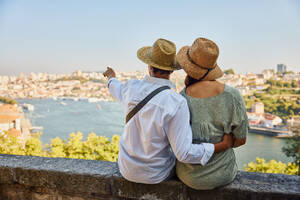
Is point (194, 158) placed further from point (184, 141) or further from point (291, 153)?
point (291, 153)

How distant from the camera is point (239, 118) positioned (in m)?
1.24

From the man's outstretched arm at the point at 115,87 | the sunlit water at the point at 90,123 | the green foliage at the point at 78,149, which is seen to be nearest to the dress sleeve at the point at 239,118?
the man's outstretched arm at the point at 115,87

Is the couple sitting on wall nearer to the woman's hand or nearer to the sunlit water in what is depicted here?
the woman's hand

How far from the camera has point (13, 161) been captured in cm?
180

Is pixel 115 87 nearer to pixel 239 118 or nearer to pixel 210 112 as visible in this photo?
pixel 210 112

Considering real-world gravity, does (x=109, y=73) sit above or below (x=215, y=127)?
above

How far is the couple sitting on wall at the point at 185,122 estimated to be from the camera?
1210 mm

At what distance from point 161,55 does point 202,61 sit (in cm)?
21

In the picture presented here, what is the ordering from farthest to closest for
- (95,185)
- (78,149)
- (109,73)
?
(78,149)
(109,73)
(95,185)

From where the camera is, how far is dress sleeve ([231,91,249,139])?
4.06ft

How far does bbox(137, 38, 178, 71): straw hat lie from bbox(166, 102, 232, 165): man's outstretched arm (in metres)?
0.25

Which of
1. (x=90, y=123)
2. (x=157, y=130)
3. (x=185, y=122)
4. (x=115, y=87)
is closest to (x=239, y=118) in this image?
(x=185, y=122)

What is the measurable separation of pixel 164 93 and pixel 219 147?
37cm

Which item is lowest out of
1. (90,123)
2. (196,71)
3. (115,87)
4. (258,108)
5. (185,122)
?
(90,123)
